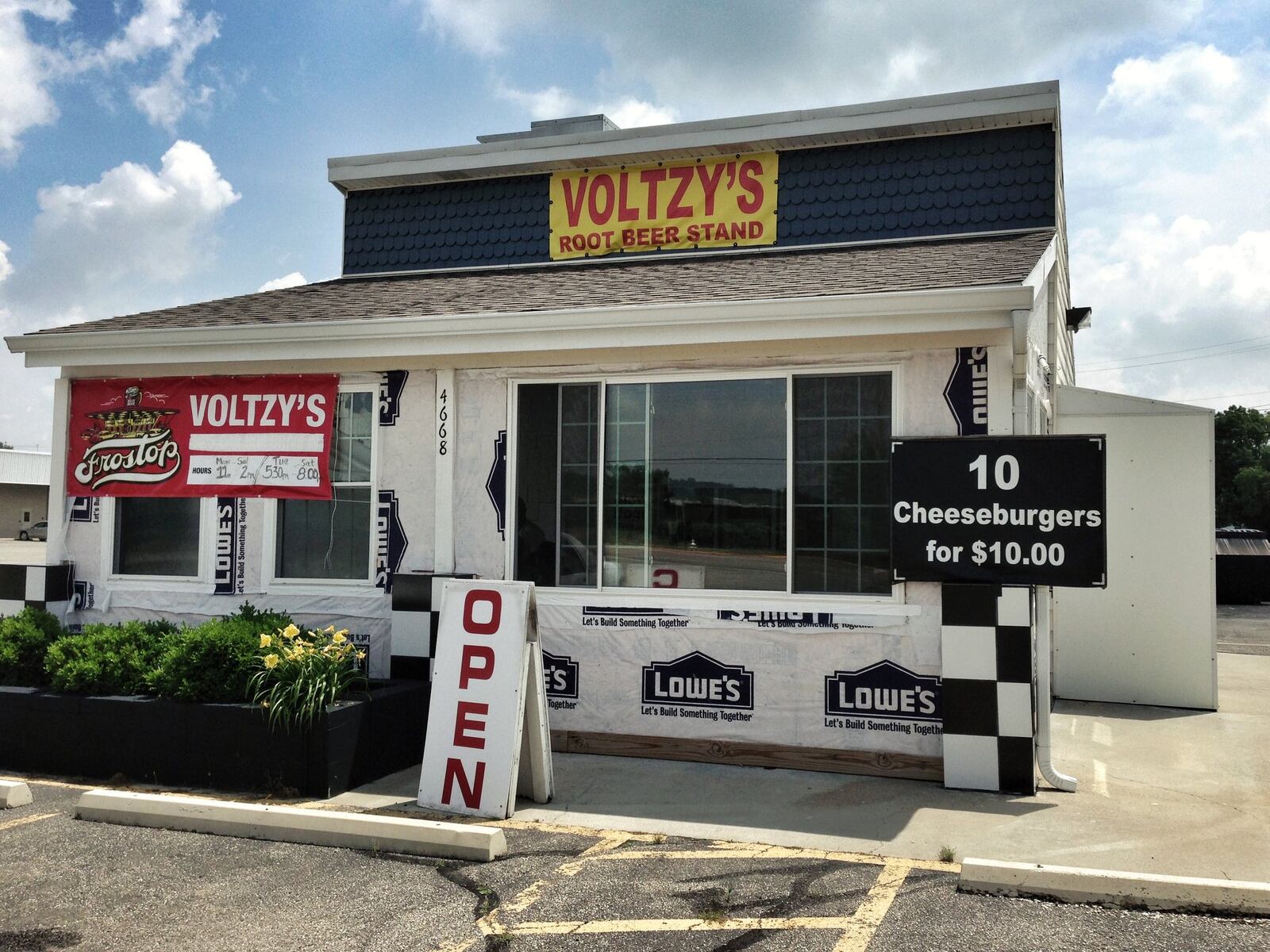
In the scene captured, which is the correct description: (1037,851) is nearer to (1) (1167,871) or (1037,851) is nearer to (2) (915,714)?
(1) (1167,871)

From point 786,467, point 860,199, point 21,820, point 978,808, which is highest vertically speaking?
point 860,199

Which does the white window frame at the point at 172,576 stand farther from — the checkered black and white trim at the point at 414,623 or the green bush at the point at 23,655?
the checkered black and white trim at the point at 414,623

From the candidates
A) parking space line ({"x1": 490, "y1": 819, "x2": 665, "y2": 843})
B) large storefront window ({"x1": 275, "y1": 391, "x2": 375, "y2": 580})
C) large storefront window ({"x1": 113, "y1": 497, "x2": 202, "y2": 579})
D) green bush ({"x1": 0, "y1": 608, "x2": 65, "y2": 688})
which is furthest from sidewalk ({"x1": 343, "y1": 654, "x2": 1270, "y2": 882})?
large storefront window ({"x1": 113, "y1": 497, "x2": 202, "y2": 579})

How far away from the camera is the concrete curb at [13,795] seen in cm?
584

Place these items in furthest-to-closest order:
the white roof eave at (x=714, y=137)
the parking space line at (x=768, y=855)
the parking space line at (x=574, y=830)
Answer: the white roof eave at (x=714, y=137) < the parking space line at (x=574, y=830) < the parking space line at (x=768, y=855)

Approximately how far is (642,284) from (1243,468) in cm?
5607

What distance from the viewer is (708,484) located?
7.09 m

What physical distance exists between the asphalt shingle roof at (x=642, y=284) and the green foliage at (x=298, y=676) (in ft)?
8.00

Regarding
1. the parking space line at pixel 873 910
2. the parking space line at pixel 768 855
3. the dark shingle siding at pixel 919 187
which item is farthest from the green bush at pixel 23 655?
the dark shingle siding at pixel 919 187

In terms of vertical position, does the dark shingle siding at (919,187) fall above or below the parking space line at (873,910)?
above

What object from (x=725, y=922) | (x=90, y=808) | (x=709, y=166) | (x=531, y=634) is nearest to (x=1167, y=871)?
(x=725, y=922)

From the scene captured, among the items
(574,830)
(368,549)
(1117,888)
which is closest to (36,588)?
(368,549)

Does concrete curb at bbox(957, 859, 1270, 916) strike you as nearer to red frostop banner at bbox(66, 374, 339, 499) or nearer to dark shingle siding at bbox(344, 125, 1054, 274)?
red frostop banner at bbox(66, 374, 339, 499)

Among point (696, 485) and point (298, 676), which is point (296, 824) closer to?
point (298, 676)
